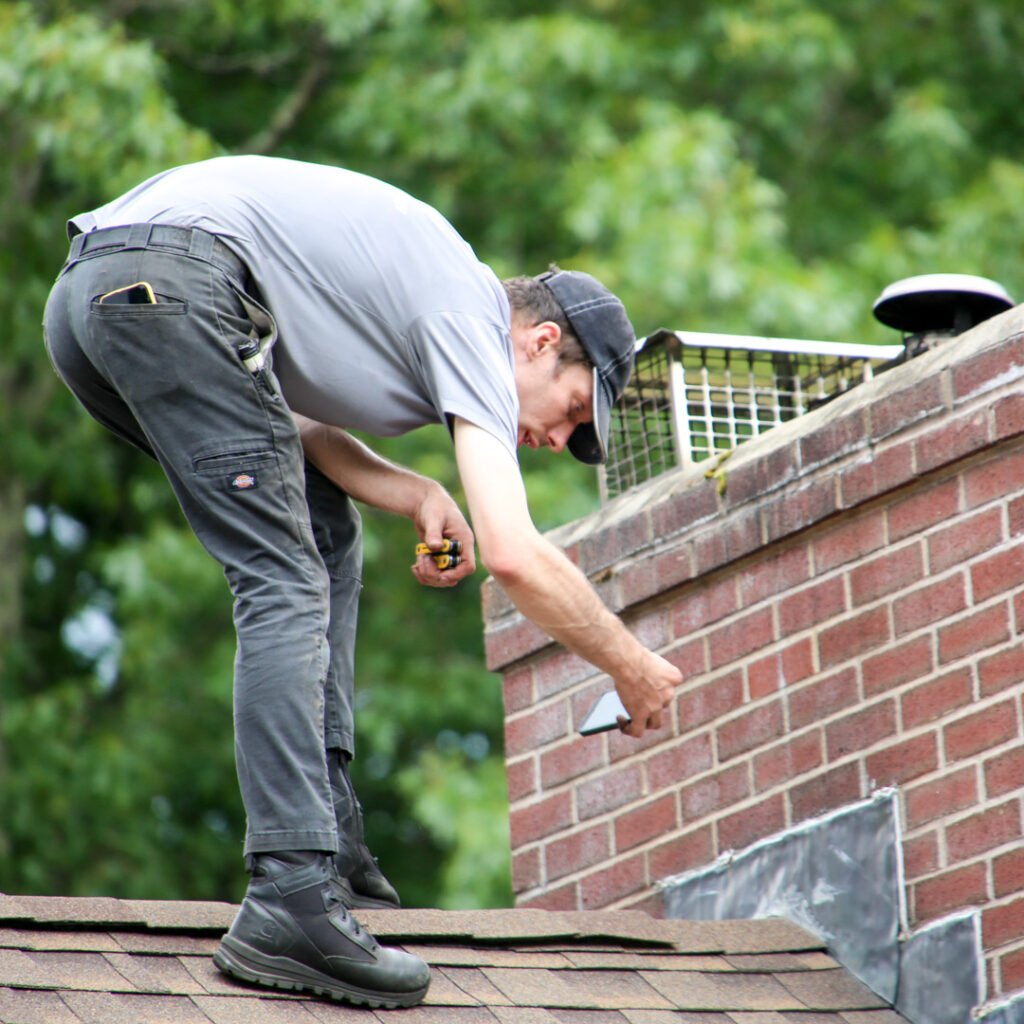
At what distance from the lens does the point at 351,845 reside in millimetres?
3641

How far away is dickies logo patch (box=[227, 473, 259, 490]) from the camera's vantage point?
10.4ft

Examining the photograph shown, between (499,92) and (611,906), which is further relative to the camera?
(499,92)

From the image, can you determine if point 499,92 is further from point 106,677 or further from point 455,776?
point 106,677

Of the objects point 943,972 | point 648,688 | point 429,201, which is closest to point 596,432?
point 648,688

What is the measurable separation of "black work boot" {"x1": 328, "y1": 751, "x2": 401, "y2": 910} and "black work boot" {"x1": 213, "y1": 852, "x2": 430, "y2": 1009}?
0.48 meters

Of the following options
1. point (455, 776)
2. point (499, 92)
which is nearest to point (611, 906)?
point (455, 776)

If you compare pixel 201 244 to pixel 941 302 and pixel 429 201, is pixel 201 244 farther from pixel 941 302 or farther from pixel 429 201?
pixel 429 201

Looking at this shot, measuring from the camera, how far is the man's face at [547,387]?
11.5 feet

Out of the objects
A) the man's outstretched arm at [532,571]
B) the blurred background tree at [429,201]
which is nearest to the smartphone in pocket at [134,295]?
the man's outstretched arm at [532,571]

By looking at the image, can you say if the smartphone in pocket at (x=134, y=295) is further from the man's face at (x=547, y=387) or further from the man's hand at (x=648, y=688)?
the man's hand at (x=648, y=688)

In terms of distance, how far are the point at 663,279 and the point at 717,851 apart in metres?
5.14

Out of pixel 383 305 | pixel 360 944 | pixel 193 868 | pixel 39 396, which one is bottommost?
pixel 360 944

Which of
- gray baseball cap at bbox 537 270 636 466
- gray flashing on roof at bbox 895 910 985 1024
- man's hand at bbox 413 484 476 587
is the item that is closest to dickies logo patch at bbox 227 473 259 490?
man's hand at bbox 413 484 476 587

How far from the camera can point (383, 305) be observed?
3.21m
